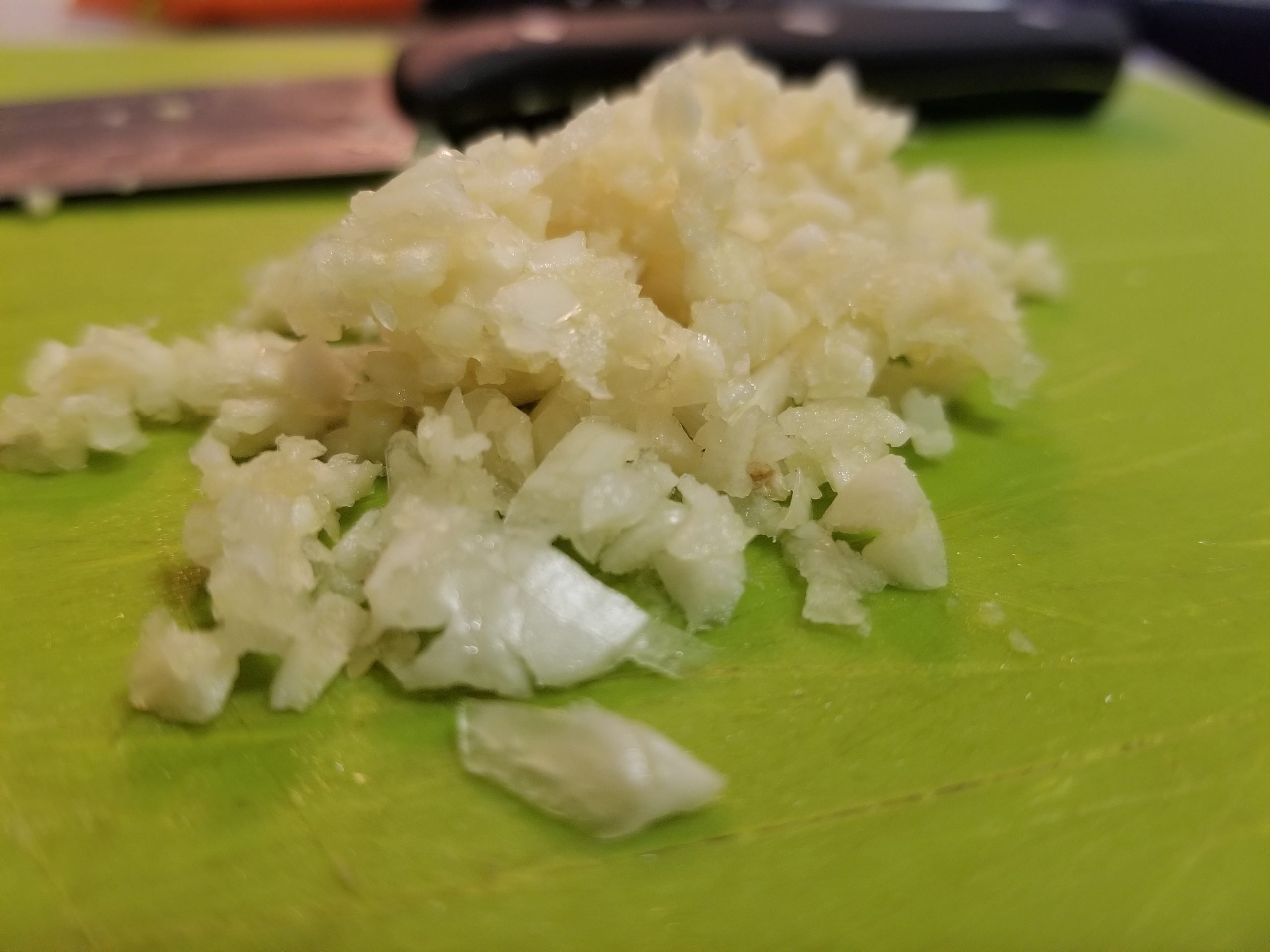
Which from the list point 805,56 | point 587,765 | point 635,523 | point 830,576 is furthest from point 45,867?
point 805,56

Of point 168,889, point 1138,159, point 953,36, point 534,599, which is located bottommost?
point 168,889

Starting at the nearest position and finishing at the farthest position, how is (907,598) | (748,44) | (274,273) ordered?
1. (907,598)
2. (274,273)
3. (748,44)

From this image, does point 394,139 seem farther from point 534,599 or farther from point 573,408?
point 534,599

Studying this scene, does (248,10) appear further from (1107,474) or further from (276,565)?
Answer: (1107,474)

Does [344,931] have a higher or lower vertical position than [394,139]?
lower

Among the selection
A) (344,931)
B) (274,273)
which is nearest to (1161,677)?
(344,931)

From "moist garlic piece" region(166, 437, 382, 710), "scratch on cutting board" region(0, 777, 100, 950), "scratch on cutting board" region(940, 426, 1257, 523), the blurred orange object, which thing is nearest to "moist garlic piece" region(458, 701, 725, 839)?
"moist garlic piece" region(166, 437, 382, 710)

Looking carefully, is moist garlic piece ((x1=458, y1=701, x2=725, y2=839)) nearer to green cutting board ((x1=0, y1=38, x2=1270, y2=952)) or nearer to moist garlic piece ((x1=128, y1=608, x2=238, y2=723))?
green cutting board ((x1=0, y1=38, x2=1270, y2=952))
